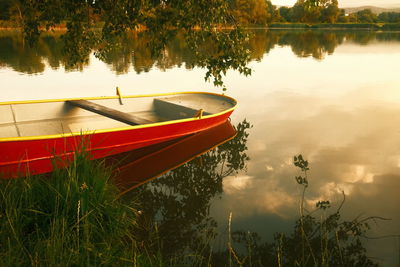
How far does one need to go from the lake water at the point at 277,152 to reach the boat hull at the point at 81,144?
1137 mm

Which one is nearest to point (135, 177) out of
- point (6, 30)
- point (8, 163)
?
point (8, 163)

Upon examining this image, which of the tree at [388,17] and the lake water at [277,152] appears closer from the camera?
the lake water at [277,152]

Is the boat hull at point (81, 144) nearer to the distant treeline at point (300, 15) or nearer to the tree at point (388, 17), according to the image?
the distant treeline at point (300, 15)

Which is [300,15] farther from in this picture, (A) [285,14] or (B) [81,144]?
(B) [81,144]

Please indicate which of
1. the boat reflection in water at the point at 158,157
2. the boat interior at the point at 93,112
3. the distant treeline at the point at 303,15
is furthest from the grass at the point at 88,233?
the distant treeline at the point at 303,15

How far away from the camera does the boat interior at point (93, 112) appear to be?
8391 millimetres

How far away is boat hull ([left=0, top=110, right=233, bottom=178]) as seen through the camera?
6.33 meters

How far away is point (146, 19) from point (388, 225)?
5.85 m

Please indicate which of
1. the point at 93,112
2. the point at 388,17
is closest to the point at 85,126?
the point at 93,112

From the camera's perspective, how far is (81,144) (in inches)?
226

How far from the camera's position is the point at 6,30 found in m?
64.2

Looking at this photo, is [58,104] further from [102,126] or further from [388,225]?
[388,225]

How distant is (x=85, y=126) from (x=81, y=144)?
403cm

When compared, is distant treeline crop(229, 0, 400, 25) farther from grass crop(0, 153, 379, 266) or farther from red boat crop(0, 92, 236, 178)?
grass crop(0, 153, 379, 266)
